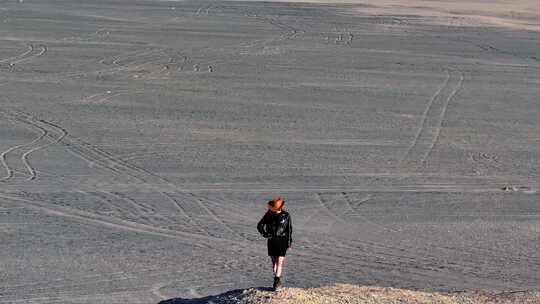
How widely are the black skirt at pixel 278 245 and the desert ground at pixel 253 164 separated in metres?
1.05

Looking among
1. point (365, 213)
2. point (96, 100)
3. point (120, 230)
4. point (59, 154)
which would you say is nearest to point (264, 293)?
point (120, 230)

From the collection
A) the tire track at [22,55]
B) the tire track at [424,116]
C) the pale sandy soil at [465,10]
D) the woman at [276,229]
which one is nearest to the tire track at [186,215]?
the woman at [276,229]

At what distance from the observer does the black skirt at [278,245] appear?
11062 mm

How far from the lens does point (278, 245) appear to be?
11125 millimetres

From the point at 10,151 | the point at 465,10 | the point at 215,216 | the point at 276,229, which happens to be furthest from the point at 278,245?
the point at 465,10

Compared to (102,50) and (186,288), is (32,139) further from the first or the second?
(102,50)

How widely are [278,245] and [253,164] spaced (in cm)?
854

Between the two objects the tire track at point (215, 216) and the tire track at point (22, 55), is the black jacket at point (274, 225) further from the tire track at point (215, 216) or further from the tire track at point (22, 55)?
the tire track at point (22, 55)

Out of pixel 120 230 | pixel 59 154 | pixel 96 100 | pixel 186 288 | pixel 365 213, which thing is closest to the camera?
pixel 186 288

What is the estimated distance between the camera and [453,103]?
2705cm

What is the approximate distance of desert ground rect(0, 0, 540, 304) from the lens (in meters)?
13.7

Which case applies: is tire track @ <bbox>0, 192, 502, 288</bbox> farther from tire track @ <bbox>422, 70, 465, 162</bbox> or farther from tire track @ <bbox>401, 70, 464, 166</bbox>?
tire track @ <bbox>422, 70, 465, 162</bbox>

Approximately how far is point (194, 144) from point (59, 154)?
2553 millimetres

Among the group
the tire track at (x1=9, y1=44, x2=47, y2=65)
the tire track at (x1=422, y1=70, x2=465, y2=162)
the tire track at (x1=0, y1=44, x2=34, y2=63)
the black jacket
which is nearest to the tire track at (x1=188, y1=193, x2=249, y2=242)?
the black jacket
